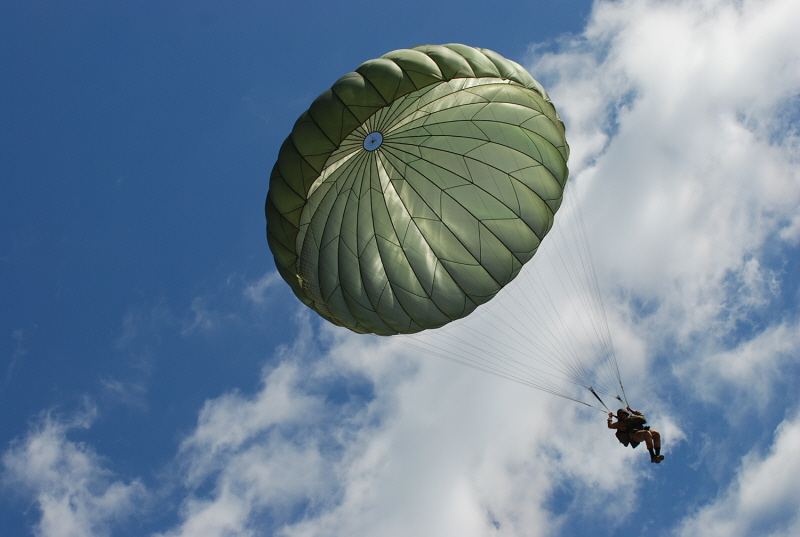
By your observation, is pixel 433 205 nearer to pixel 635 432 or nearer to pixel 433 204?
pixel 433 204

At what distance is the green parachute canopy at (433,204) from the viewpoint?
47.1 feet

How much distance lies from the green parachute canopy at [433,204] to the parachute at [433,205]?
1.0 inches

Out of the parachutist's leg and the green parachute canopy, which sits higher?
the green parachute canopy

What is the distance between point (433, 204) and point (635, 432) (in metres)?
6.73

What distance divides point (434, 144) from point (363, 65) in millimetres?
2471

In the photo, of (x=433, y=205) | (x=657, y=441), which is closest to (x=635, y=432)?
(x=657, y=441)

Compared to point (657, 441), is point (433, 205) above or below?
above

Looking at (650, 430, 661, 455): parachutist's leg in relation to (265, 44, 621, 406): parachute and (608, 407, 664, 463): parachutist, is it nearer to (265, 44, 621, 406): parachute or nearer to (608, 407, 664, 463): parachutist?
(608, 407, 664, 463): parachutist

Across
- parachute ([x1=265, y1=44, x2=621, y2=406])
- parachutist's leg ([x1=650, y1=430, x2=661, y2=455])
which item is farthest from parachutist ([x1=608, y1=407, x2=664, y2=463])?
parachute ([x1=265, y1=44, x2=621, y2=406])

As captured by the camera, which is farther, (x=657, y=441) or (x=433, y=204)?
(x=433, y=204)

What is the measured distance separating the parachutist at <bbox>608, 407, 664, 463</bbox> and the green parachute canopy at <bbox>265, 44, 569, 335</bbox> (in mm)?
3972

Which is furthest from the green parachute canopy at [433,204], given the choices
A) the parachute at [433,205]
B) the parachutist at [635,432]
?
the parachutist at [635,432]

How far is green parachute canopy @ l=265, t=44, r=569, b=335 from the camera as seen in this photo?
565 inches

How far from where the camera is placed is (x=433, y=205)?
571 inches
